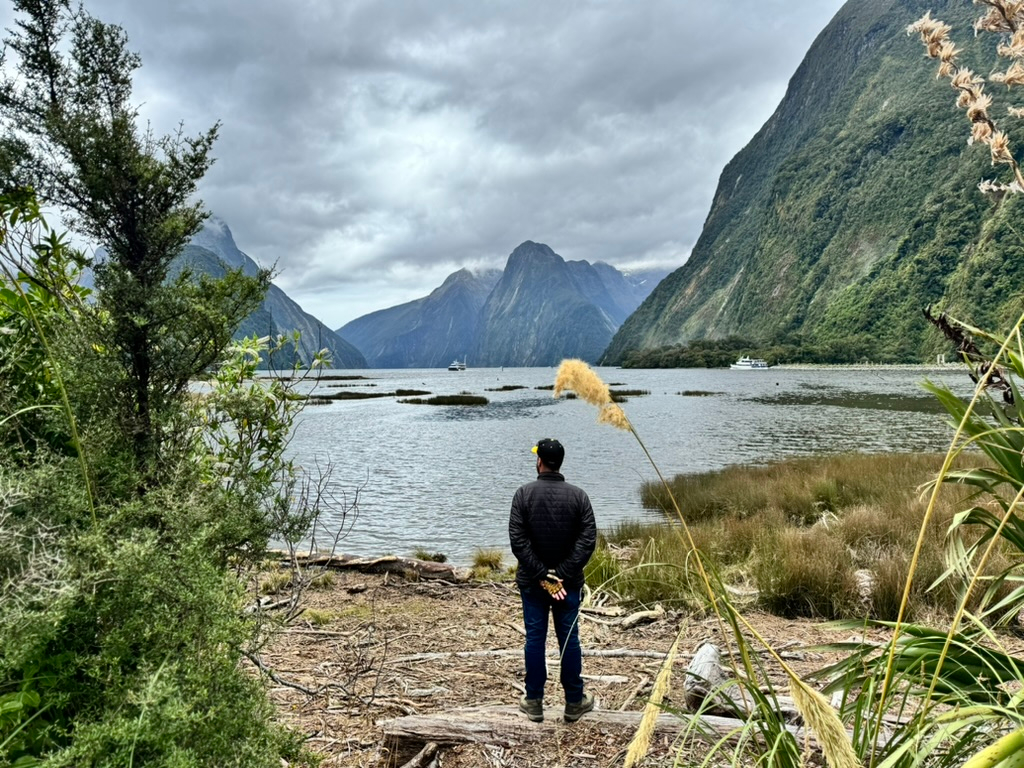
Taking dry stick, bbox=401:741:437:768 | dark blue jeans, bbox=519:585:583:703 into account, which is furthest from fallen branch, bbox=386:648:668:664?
dry stick, bbox=401:741:437:768

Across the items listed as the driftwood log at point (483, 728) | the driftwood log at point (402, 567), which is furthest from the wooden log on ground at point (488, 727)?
the driftwood log at point (402, 567)

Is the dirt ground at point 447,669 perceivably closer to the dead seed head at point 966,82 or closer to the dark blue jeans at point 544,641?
the dark blue jeans at point 544,641

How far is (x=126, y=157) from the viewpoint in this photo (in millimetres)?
2609

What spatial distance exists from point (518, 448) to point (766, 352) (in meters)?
120

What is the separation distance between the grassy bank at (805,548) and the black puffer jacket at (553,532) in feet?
1.72

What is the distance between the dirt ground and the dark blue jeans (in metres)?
0.23

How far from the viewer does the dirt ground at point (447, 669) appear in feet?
11.1

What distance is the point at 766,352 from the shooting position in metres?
132

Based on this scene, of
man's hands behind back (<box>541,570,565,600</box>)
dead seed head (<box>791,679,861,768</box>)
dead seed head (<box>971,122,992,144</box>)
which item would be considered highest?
dead seed head (<box>971,122,992,144</box>)

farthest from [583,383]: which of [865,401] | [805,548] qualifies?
[865,401]

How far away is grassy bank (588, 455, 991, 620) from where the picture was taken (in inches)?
248

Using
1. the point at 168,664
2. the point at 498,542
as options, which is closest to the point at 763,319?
the point at 498,542

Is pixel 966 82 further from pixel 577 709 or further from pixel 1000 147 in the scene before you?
pixel 577 709

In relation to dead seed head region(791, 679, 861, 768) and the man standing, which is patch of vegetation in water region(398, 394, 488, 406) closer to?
the man standing
